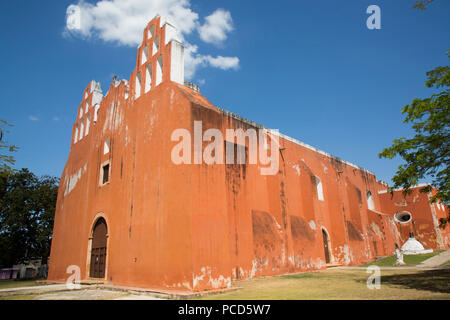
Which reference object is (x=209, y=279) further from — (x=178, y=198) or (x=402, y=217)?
(x=402, y=217)

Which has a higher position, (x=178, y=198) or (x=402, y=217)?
(x=402, y=217)

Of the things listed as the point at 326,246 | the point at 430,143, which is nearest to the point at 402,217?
the point at 326,246

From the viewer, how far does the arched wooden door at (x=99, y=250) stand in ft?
36.0

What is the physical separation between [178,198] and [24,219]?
57.1ft

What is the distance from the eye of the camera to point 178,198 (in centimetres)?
782

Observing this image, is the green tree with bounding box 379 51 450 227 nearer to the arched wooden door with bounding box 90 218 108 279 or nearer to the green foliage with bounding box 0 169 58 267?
the arched wooden door with bounding box 90 218 108 279

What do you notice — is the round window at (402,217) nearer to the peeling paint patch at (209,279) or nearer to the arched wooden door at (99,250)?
the peeling paint patch at (209,279)

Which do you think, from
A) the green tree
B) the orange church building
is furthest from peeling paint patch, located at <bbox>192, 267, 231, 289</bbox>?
the green tree

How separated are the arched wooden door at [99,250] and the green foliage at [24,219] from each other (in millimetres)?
11069

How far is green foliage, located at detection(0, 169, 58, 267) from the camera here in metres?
20.0

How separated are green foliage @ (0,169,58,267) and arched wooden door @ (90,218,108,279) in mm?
11069

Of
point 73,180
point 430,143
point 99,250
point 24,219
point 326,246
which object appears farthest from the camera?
point 24,219
